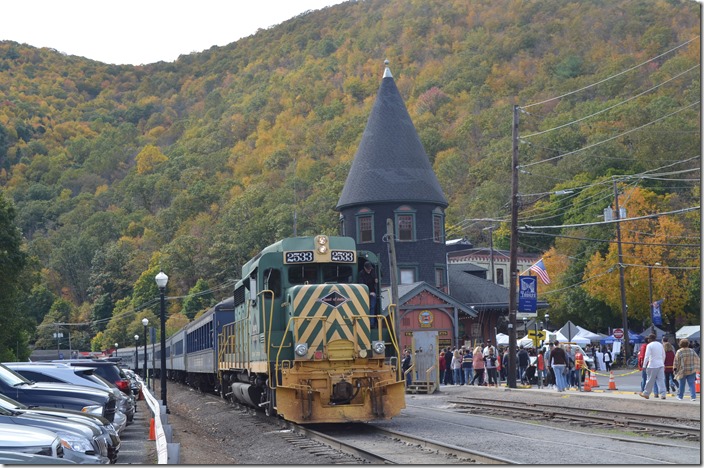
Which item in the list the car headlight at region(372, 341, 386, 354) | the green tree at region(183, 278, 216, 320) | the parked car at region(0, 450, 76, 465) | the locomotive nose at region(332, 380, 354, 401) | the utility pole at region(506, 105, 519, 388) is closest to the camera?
the parked car at region(0, 450, 76, 465)

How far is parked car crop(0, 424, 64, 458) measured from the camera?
10320 mm

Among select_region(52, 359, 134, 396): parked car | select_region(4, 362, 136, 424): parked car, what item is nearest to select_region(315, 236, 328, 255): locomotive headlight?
select_region(4, 362, 136, 424): parked car

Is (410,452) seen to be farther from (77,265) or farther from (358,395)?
(77,265)

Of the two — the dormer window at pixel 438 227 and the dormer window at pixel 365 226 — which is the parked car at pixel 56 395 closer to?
the dormer window at pixel 365 226

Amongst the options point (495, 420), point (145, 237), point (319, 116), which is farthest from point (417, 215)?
point (319, 116)

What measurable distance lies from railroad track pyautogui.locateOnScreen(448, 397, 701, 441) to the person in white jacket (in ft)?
7.61

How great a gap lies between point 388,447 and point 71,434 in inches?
263

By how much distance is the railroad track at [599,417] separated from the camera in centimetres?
1872

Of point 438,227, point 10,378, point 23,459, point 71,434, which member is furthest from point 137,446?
point 438,227

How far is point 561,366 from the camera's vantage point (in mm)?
31375

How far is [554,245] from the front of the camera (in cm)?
10238

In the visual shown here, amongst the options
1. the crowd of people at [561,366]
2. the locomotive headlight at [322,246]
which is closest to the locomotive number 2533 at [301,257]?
the locomotive headlight at [322,246]

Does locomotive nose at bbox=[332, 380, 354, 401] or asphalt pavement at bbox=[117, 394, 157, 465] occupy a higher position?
locomotive nose at bbox=[332, 380, 354, 401]

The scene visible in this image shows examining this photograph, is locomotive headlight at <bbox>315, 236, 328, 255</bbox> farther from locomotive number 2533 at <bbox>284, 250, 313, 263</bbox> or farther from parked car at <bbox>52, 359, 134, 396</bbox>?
parked car at <bbox>52, 359, 134, 396</bbox>
